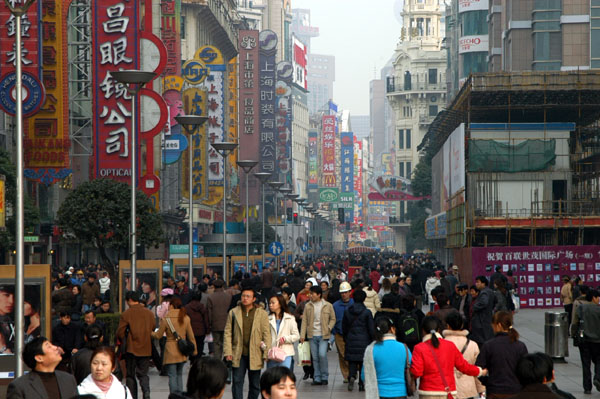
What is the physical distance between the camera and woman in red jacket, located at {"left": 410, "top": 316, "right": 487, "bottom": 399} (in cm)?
972

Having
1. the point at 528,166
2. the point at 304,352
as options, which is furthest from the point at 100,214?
the point at 528,166

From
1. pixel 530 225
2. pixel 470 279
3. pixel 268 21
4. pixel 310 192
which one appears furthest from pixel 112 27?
pixel 310 192

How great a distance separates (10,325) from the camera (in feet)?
43.5

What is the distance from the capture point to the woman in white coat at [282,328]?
13.4 meters

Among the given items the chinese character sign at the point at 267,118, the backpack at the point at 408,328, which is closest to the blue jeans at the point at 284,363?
the backpack at the point at 408,328

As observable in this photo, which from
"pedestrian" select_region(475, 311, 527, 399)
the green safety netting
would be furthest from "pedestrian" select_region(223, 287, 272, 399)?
the green safety netting

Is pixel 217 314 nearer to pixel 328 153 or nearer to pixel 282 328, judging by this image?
pixel 282 328

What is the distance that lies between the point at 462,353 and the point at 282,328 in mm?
3185

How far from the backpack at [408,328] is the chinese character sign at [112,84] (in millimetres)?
22758

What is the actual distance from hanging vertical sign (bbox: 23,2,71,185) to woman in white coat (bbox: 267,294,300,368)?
75.9 ft

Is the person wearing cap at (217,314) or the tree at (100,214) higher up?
the tree at (100,214)

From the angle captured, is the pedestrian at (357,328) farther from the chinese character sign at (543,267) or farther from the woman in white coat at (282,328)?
the chinese character sign at (543,267)

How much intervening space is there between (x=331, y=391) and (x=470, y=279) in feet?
73.2

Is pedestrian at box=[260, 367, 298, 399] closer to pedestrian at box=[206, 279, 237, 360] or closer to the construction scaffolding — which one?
pedestrian at box=[206, 279, 237, 360]
